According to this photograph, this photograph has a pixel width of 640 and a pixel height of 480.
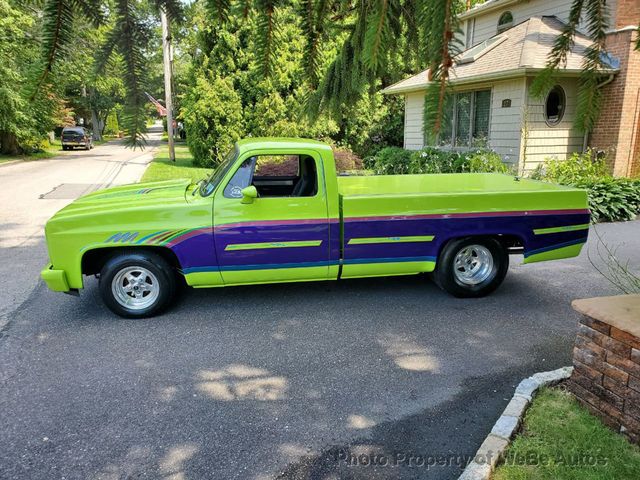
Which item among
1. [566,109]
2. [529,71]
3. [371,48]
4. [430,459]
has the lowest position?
[430,459]

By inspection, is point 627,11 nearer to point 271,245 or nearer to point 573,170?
point 271,245

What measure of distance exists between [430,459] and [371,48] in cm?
253

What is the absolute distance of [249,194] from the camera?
487 centimetres

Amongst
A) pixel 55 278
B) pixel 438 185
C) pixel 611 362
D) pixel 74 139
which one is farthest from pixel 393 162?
pixel 74 139

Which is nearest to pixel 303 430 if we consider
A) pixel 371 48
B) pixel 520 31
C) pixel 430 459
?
pixel 430 459

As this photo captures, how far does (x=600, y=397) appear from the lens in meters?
3.06

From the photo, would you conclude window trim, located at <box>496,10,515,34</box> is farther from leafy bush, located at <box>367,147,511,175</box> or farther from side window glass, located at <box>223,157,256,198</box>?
side window glass, located at <box>223,157,256,198</box>

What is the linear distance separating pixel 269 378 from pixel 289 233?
1689 mm

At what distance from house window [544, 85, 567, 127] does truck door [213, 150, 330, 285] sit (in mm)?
9095

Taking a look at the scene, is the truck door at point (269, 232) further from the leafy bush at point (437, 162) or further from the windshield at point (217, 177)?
the leafy bush at point (437, 162)

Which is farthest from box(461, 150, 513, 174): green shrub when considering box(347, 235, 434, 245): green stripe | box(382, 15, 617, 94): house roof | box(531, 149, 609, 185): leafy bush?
box(347, 235, 434, 245): green stripe

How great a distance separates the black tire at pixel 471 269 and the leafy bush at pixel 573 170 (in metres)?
5.85

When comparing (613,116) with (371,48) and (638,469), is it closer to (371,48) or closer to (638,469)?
(638,469)

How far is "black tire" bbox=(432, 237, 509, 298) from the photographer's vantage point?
5492 millimetres
